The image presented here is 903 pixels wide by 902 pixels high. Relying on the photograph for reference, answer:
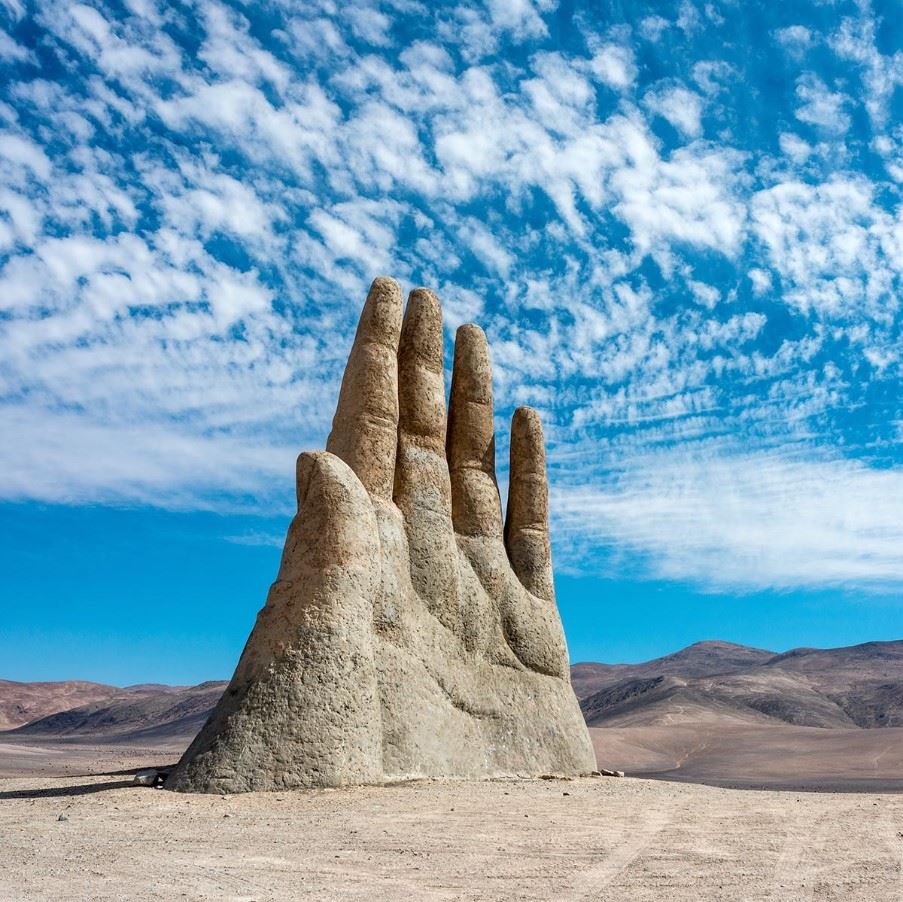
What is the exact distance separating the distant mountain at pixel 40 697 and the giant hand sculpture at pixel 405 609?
286ft

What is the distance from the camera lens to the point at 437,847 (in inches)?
325

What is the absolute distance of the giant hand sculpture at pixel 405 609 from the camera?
452 inches

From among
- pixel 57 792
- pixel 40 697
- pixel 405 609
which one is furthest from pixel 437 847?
pixel 40 697

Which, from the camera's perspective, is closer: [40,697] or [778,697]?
[778,697]

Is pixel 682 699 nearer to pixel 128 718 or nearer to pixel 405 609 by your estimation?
pixel 128 718

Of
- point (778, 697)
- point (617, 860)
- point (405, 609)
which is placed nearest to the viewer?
point (617, 860)

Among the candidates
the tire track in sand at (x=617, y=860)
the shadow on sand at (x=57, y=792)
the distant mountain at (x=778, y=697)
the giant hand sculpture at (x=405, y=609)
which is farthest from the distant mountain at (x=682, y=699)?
the tire track in sand at (x=617, y=860)

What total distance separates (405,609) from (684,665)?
338 ft

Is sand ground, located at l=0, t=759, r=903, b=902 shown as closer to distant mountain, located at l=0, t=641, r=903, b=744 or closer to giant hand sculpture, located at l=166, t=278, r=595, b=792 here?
giant hand sculpture, located at l=166, t=278, r=595, b=792

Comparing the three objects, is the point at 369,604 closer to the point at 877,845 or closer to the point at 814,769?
the point at 877,845

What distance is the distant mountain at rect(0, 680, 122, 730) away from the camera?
9438cm

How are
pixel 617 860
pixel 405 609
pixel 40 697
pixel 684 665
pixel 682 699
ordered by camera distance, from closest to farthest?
pixel 617 860 < pixel 405 609 < pixel 682 699 < pixel 40 697 < pixel 684 665

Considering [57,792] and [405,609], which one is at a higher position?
[405,609]

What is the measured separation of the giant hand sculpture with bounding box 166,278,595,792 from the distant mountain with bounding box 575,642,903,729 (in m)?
39.6
